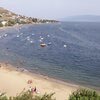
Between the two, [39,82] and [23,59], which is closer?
[39,82]

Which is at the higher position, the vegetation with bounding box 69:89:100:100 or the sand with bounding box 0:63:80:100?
the vegetation with bounding box 69:89:100:100

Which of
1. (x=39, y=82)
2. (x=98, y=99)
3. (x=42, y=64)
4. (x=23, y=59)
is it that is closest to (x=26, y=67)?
(x=42, y=64)

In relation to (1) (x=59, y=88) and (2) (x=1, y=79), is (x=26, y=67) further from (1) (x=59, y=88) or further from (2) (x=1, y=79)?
(1) (x=59, y=88)

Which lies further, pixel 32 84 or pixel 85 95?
pixel 32 84

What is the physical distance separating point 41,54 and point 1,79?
33189 mm

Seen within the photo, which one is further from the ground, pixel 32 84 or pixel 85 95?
pixel 85 95

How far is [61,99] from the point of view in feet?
131

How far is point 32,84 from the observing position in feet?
160

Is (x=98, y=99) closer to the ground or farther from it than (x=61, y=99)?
farther from it

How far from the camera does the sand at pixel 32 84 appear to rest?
43.4 metres

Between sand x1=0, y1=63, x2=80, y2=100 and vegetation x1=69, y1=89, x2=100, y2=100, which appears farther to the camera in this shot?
sand x1=0, y1=63, x2=80, y2=100

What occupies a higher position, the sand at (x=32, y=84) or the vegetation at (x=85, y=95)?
the vegetation at (x=85, y=95)

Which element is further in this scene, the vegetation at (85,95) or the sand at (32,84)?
the sand at (32,84)

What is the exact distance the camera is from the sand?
43375 millimetres
